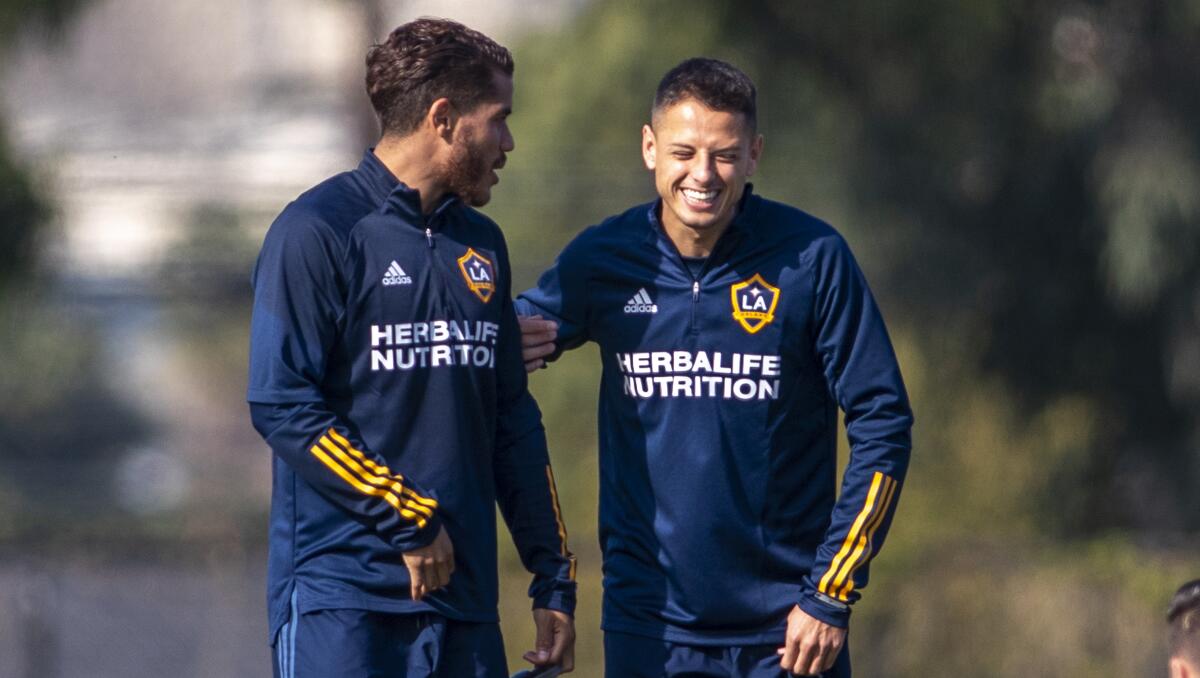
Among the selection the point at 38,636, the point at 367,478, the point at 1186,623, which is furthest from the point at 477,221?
the point at 38,636

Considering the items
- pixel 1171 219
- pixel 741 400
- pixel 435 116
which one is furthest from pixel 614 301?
pixel 1171 219

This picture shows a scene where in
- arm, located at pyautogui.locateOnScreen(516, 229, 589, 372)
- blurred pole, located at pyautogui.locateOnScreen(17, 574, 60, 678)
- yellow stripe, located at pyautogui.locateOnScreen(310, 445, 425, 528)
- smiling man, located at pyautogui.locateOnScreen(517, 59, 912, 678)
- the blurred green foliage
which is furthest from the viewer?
the blurred green foliage

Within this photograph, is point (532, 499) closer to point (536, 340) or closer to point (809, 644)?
point (536, 340)

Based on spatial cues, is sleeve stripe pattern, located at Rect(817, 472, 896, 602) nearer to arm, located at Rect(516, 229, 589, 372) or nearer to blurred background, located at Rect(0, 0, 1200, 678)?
arm, located at Rect(516, 229, 589, 372)

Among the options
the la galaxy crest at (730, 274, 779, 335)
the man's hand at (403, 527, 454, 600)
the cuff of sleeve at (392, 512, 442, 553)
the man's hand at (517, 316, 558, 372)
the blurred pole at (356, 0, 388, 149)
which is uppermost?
the blurred pole at (356, 0, 388, 149)

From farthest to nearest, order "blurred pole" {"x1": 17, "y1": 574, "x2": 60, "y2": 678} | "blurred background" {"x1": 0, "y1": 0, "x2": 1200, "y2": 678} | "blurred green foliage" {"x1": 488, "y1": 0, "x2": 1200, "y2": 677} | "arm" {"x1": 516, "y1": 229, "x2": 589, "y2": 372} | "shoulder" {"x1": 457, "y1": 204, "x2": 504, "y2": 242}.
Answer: "blurred green foliage" {"x1": 488, "y1": 0, "x2": 1200, "y2": 677} < "blurred background" {"x1": 0, "y1": 0, "x2": 1200, "y2": 678} < "blurred pole" {"x1": 17, "y1": 574, "x2": 60, "y2": 678} < "arm" {"x1": 516, "y1": 229, "x2": 589, "y2": 372} < "shoulder" {"x1": 457, "y1": 204, "x2": 504, "y2": 242}

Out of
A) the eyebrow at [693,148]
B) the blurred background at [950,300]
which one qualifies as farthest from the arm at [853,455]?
the blurred background at [950,300]

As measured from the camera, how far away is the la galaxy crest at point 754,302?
4.14m

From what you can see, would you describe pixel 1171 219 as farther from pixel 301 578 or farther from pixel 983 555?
pixel 301 578

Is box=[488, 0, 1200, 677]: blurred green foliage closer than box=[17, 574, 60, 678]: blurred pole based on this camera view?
No

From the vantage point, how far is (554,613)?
13.3 feet

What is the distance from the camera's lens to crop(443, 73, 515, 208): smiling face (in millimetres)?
3846

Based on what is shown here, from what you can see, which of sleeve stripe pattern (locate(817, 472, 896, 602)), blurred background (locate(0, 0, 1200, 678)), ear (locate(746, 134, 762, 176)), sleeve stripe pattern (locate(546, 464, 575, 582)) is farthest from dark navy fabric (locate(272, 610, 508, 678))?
blurred background (locate(0, 0, 1200, 678))

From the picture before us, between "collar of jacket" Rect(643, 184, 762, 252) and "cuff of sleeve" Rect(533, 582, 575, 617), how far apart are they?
0.86m
